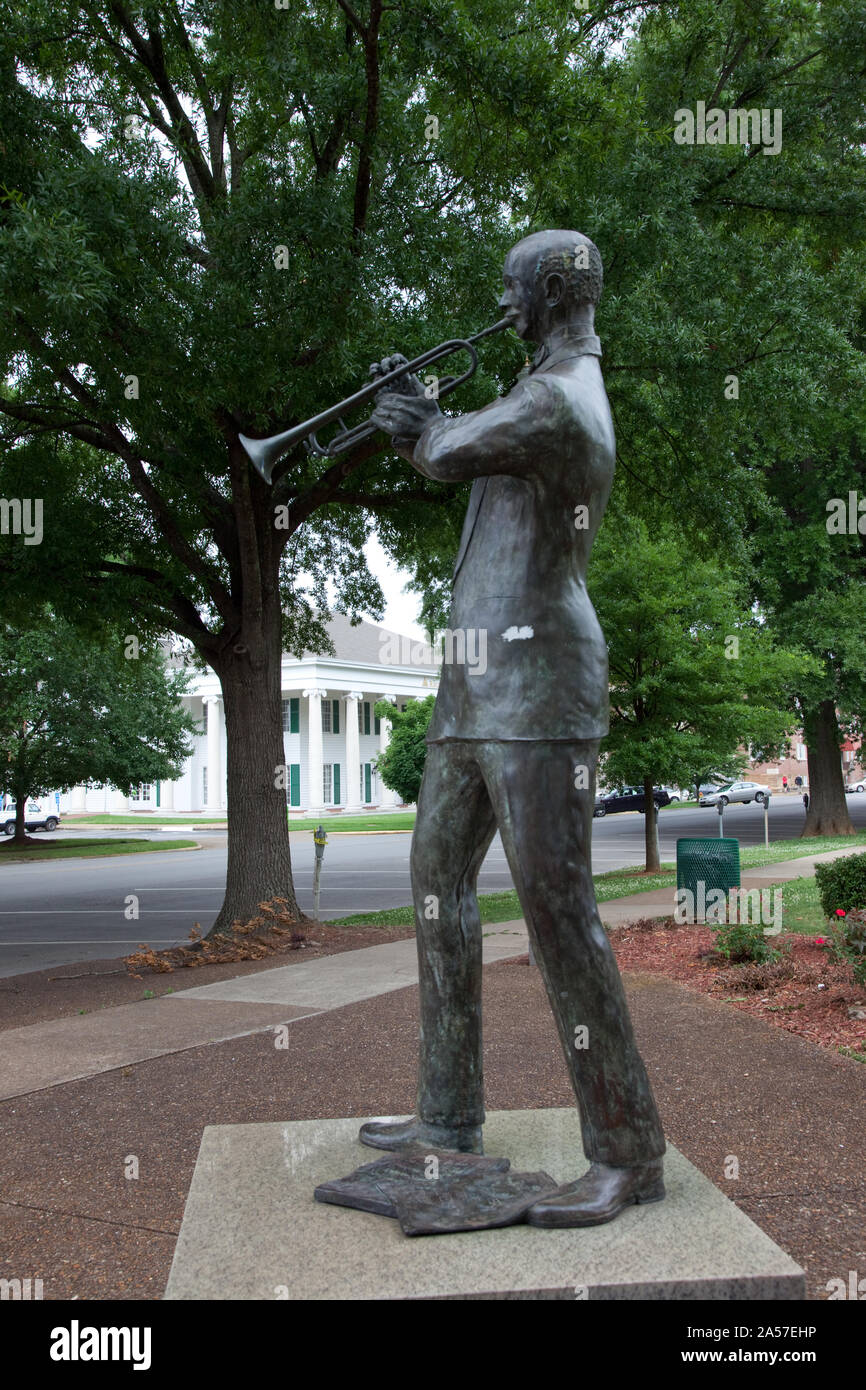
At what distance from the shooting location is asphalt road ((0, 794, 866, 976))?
12.9 m

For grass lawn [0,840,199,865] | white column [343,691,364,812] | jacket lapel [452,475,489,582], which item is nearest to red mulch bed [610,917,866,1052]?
jacket lapel [452,475,489,582]

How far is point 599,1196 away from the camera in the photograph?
2842mm

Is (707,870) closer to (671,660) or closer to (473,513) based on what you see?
(671,660)

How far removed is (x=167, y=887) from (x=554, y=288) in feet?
59.8

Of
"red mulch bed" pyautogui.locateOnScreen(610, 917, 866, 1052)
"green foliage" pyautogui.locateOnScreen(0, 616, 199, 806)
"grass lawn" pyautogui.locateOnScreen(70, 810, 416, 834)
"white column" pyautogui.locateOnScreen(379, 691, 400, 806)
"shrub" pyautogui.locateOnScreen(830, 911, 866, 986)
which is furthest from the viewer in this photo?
"white column" pyautogui.locateOnScreen(379, 691, 400, 806)

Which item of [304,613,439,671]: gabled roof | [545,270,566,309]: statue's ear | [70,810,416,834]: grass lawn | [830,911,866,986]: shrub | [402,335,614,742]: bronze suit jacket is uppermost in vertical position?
[304,613,439,671]: gabled roof

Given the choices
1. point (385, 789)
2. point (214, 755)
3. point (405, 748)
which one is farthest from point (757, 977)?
point (385, 789)

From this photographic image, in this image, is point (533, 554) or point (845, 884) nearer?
point (533, 554)

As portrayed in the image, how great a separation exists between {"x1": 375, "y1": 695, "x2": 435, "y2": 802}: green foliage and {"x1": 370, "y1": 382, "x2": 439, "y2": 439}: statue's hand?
40644mm

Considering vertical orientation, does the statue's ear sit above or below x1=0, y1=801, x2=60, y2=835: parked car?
above

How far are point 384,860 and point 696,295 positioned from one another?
1663 centimetres

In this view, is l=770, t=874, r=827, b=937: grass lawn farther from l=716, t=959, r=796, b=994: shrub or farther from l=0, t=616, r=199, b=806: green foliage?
l=0, t=616, r=199, b=806: green foliage

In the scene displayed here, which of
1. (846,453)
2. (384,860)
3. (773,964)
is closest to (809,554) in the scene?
(846,453)

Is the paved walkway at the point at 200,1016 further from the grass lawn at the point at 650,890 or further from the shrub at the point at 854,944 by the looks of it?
the shrub at the point at 854,944
